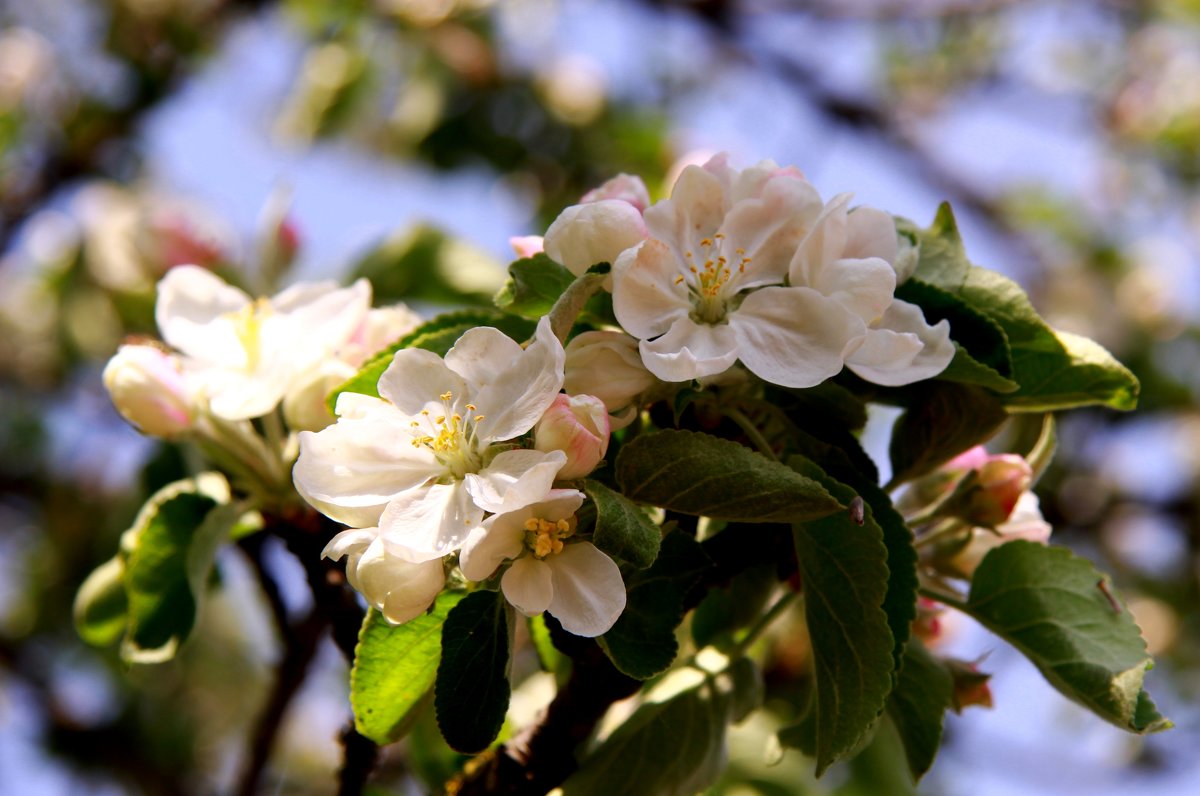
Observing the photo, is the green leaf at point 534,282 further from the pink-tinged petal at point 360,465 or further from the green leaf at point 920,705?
the green leaf at point 920,705

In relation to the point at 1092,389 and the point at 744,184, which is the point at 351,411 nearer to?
the point at 744,184

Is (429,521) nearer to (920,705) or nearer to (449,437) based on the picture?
(449,437)

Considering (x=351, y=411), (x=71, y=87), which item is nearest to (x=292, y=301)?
(x=351, y=411)

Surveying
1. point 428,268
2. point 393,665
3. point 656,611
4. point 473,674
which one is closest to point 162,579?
point 393,665

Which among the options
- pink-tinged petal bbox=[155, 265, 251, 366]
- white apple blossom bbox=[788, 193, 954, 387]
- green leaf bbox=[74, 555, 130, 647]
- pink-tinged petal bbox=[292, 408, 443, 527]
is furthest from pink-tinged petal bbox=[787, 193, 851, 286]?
green leaf bbox=[74, 555, 130, 647]

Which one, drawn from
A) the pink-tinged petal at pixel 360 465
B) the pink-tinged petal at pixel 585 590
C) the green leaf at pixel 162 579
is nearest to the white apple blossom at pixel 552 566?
the pink-tinged petal at pixel 585 590

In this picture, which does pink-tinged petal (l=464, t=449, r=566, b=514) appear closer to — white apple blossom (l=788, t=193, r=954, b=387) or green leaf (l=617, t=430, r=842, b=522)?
green leaf (l=617, t=430, r=842, b=522)

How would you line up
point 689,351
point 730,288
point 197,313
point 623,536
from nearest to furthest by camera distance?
point 623,536 < point 689,351 < point 730,288 < point 197,313
